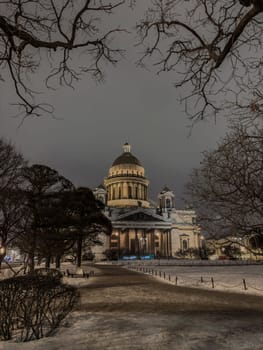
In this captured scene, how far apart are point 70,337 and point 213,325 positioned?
4276 mm

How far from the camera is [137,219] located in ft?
383

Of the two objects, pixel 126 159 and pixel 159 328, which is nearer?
pixel 159 328

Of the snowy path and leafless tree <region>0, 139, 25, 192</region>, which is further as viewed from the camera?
leafless tree <region>0, 139, 25, 192</region>

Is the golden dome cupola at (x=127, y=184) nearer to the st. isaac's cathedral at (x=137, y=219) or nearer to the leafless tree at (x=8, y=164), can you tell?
the st. isaac's cathedral at (x=137, y=219)

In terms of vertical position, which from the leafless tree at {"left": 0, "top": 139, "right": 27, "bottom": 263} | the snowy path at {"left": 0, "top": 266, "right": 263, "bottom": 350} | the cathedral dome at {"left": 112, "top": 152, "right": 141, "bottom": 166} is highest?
the cathedral dome at {"left": 112, "top": 152, "right": 141, "bottom": 166}

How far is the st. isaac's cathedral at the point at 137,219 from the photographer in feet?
378

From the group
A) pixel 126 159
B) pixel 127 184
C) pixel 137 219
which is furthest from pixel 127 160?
pixel 137 219

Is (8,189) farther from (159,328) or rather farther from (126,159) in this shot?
(126,159)

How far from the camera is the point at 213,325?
922 centimetres

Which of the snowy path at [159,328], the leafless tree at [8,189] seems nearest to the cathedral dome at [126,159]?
the leafless tree at [8,189]

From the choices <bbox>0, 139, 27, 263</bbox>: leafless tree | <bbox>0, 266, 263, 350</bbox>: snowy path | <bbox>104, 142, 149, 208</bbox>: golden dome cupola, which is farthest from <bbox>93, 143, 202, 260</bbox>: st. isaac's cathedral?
<bbox>0, 266, 263, 350</bbox>: snowy path

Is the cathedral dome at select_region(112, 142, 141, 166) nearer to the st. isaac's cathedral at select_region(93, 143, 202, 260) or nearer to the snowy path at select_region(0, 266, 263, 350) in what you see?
the st. isaac's cathedral at select_region(93, 143, 202, 260)

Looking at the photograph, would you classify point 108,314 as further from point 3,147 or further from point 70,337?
point 3,147

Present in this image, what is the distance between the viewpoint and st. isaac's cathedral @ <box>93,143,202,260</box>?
115m
